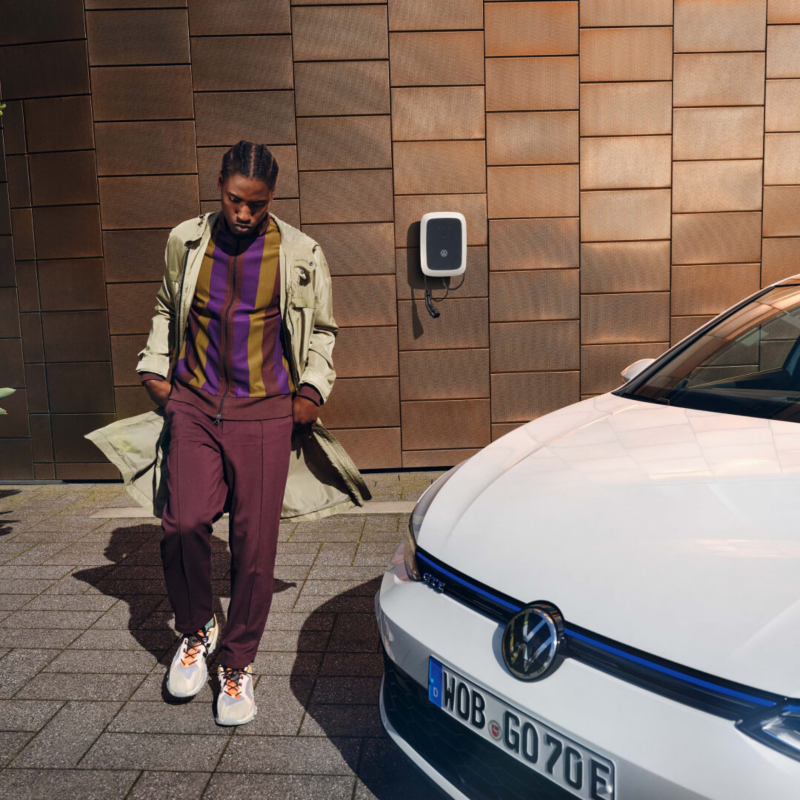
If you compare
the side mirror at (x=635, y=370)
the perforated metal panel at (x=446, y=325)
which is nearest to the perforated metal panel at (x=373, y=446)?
the perforated metal panel at (x=446, y=325)

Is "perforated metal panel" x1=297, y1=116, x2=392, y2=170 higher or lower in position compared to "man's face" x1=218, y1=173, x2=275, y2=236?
higher

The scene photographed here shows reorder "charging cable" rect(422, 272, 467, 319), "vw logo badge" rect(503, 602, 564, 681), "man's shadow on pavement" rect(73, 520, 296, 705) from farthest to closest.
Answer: "charging cable" rect(422, 272, 467, 319) < "man's shadow on pavement" rect(73, 520, 296, 705) < "vw logo badge" rect(503, 602, 564, 681)

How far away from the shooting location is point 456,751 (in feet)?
6.29

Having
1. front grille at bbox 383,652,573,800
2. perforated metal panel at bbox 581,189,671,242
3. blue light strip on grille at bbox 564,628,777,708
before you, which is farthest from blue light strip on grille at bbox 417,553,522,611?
perforated metal panel at bbox 581,189,671,242

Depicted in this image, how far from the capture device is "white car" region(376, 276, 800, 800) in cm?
144

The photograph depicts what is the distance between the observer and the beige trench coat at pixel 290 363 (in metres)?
2.93

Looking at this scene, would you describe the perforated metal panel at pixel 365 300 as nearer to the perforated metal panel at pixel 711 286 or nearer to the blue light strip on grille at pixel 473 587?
the perforated metal panel at pixel 711 286

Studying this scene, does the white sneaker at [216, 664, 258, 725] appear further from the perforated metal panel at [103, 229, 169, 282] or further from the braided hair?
the perforated metal panel at [103, 229, 169, 282]

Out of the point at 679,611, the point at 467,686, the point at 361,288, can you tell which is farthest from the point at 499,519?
the point at 361,288

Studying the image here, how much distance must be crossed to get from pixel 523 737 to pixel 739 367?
5.80ft

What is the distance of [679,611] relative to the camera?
1.58 m

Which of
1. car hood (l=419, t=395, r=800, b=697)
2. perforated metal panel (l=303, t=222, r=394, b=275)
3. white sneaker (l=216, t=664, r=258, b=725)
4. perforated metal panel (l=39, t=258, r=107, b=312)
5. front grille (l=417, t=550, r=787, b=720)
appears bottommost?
white sneaker (l=216, t=664, r=258, b=725)

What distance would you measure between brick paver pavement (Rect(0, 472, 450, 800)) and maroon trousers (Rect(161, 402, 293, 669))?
0.32 m

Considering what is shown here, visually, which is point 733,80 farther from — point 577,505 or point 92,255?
point 577,505
